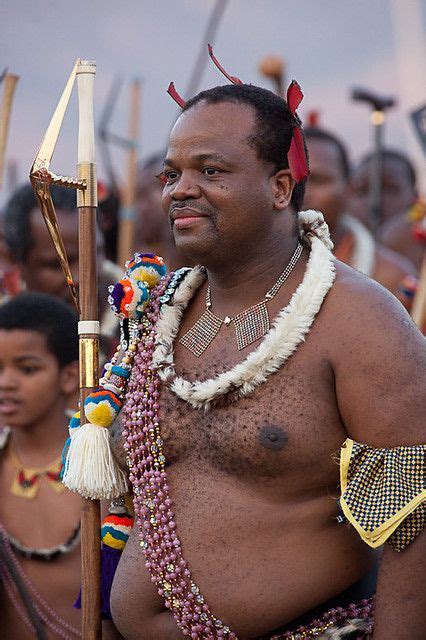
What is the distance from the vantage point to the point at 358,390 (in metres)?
2.73

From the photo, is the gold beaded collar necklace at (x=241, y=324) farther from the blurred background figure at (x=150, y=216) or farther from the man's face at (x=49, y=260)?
the blurred background figure at (x=150, y=216)

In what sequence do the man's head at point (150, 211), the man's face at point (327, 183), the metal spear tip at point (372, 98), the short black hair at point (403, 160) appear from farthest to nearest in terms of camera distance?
the short black hair at point (403, 160)
the man's head at point (150, 211)
the metal spear tip at point (372, 98)
the man's face at point (327, 183)

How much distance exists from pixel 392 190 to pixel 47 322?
752cm

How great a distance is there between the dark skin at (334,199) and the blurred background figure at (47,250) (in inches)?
64.2

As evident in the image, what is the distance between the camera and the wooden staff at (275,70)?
25.4 feet

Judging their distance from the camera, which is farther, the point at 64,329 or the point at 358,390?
the point at 64,329

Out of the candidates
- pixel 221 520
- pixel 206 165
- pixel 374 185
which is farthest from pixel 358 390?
pixel 374 185

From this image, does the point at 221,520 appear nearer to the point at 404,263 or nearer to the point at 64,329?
the point at 64,329

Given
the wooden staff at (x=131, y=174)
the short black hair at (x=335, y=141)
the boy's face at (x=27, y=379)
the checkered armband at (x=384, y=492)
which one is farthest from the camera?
the wooden staff at (x=131, y=174)

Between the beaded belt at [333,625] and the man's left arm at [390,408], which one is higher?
the man's left arm at [390,408]

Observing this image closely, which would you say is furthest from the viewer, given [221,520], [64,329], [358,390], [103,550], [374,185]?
[374,185]

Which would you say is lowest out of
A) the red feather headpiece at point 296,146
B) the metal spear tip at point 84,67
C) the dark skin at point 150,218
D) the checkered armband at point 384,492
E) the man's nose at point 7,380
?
the checkered armband at point 384,492

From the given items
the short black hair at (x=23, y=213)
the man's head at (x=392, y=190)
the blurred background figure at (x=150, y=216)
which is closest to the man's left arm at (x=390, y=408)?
the short black hair at (x=23, y=213)

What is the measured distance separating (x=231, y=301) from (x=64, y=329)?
6.78 feet
